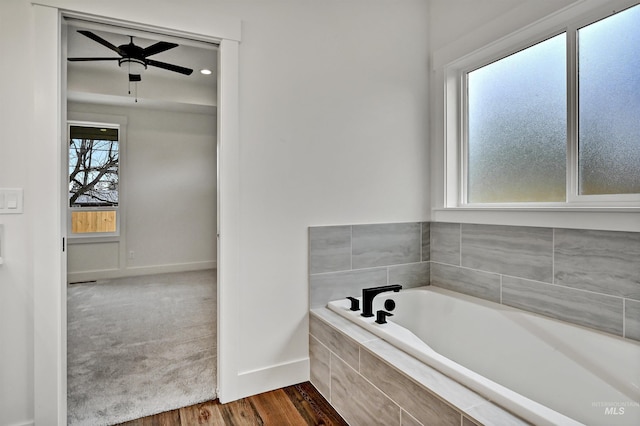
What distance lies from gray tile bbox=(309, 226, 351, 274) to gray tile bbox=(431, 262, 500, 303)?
74 centimetres

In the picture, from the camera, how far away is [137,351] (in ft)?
8.78

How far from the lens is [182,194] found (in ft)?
18.9

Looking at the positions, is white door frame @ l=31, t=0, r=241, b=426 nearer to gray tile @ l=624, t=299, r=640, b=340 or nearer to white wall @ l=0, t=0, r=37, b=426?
white wall @ l=0, t=0, r=37, b=426

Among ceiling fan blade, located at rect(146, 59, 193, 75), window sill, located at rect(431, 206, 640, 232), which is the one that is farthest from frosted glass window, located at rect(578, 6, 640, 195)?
ceiling fan blade, located at rect(146, 59, 193, 75)

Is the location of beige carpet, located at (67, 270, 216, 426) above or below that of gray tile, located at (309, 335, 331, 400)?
below

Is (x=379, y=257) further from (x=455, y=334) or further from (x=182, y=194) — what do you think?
(x=182, y=194)

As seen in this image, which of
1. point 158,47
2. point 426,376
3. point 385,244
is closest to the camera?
point 426,376

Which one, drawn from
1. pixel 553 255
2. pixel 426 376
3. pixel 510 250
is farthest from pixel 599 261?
pixel 426 376

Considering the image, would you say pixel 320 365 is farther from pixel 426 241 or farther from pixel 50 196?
pixel 50 196

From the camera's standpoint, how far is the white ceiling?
13.5ft

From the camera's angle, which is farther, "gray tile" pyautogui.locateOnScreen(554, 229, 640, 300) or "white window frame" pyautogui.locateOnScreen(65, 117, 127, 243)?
"white window frame" pyautogui.locateOnScreen(65, 117, 127, 243)

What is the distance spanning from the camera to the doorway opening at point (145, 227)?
2.53 meters

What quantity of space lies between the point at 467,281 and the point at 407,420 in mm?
1257

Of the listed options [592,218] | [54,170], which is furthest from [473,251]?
[54,170]
